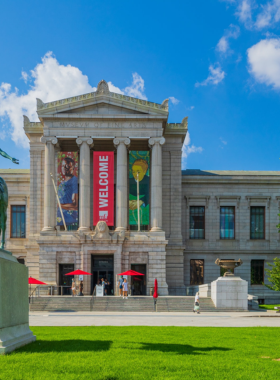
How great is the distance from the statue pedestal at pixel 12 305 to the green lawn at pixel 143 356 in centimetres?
37

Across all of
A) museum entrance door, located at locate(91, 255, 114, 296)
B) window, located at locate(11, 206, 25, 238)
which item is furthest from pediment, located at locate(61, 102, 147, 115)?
museum entrance door, located at locate(91, 255, 114, 296)

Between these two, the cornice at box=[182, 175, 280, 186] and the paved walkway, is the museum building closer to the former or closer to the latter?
A: the cornice at box=[182, 175, 280, 186]

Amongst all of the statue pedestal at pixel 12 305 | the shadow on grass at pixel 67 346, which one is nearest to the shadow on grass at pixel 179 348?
the shadow on grass at pixel 67 346

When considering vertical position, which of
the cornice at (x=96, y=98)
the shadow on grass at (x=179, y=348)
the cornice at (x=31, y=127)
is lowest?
the shadow on grass at (x=179, y=348)

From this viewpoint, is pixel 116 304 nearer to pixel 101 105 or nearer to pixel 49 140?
pixel 49 140

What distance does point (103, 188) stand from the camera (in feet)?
161

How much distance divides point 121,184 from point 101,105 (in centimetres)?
855

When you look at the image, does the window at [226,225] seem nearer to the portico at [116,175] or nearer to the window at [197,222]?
the window at [197,222]

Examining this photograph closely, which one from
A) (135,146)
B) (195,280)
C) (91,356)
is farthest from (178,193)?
(91,356)

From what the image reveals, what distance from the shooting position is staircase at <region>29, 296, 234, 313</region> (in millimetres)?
37719

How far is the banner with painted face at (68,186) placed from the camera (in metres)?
49.1

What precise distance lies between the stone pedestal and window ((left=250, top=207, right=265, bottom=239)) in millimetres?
19846

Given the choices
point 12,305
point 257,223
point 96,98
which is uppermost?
point 96,98

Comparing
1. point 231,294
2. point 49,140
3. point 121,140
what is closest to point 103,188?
point 121,140
